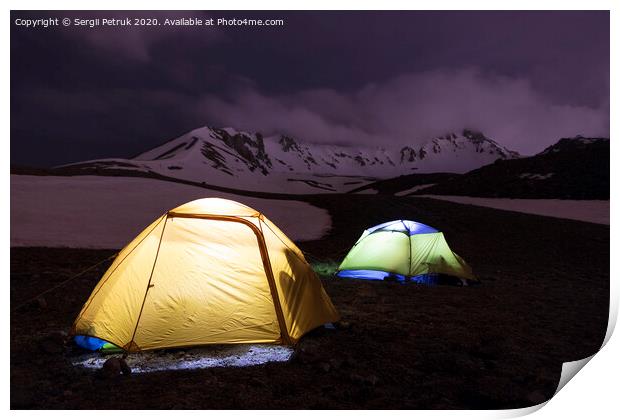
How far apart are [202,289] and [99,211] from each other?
938 inches

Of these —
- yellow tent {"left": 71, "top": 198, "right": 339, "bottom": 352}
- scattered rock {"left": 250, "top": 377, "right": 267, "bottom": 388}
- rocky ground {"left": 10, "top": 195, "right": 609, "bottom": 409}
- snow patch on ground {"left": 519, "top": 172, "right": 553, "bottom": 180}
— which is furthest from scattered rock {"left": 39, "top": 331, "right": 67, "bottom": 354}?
snow patch on ground {"left": 519, "top": 172, "right": 553, "bottom": 180}

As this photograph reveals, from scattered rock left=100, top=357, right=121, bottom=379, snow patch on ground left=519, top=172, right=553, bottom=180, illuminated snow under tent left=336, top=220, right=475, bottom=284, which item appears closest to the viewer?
scattered rock left=100, top=357, right=121, bottom=379

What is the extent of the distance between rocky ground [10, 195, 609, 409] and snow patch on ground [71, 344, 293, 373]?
132 millimetres

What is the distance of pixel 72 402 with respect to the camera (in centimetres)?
544

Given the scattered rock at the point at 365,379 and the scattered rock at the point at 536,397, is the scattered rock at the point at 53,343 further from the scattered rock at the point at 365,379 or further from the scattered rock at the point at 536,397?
the scattered rock at the point at 536,397

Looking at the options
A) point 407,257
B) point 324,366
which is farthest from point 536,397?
point 407,257

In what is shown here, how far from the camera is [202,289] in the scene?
279 inches

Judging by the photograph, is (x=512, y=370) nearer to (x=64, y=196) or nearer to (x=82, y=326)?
(x=82, y=326)

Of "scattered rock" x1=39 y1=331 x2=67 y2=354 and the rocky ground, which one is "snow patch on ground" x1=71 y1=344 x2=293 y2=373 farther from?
"scattered rock" x1=39 y1=331 x2=67 y2=354

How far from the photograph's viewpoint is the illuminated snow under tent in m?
12.6

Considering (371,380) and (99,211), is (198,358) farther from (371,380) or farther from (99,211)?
(99,211)

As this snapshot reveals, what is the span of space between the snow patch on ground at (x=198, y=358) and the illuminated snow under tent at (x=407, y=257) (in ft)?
20.5

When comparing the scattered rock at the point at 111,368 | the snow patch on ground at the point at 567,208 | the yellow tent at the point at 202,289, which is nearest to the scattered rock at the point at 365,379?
the yellow tent at the point at 202,289
